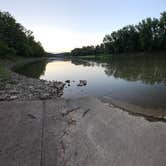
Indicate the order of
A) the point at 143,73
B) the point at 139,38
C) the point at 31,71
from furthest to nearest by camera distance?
the point at 139,38
the point at 31,71
the point at 143,73

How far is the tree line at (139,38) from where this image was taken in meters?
58.7

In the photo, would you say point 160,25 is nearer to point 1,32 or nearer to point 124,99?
point 1,32

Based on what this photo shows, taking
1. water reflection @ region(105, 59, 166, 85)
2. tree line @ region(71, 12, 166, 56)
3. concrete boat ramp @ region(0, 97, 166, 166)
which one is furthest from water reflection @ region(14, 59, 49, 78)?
tree line @ region(71, 12, 166, 56)

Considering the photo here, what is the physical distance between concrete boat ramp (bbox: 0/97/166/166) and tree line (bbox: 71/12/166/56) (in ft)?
193

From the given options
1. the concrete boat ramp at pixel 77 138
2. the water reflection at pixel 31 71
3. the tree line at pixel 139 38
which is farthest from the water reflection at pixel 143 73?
the tree line at pixel 139 38

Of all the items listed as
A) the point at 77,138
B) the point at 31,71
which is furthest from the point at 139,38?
the point at 77,138

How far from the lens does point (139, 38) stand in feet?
209

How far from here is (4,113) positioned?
20.6 ft

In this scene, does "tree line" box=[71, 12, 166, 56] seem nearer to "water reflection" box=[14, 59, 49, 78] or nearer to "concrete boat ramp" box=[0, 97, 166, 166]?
"water reflection" box=[14, 59, 49, 78]

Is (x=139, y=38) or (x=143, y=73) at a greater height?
(x=139, y=38)

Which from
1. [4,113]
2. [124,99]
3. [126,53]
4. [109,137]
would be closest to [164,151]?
[109,137]

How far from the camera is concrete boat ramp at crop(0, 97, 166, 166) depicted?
3760 mm

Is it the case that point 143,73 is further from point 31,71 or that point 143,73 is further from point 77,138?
point 31,71

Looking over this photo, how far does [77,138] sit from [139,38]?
64.7 meters
